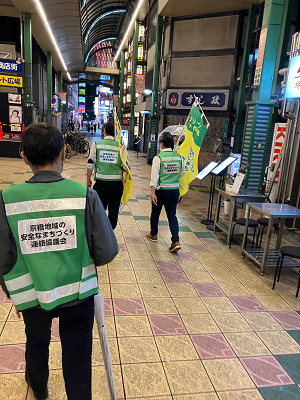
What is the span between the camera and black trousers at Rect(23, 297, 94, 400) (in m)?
1.56

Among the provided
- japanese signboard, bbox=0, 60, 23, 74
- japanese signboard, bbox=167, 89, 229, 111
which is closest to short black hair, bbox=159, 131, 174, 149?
japanese signboard, bbox=167, 89, 229, 111

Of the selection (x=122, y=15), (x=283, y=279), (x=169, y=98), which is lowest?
(x=283, y=279)

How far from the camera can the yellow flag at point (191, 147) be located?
482 cm

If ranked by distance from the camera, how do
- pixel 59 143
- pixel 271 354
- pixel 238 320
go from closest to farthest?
pixel 59 143, pixel 271 354, pixel 238 320

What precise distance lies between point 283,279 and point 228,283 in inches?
31.6

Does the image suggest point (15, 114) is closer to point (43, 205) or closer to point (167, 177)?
point (167, 177)

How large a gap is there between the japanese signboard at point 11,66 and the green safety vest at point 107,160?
10101 mm

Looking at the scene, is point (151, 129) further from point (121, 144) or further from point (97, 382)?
point (97, 382)

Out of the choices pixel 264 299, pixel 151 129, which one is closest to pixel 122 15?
pixel 151 129

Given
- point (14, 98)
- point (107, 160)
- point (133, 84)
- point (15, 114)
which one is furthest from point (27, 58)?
point (107, 160)

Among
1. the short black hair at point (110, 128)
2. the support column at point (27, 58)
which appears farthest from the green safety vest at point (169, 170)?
the support column at point (27, 58)

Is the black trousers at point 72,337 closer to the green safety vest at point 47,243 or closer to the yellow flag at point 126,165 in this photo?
the green safety vest at point 47,243

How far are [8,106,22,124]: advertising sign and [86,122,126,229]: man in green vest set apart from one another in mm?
10884

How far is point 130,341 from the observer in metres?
2.60
